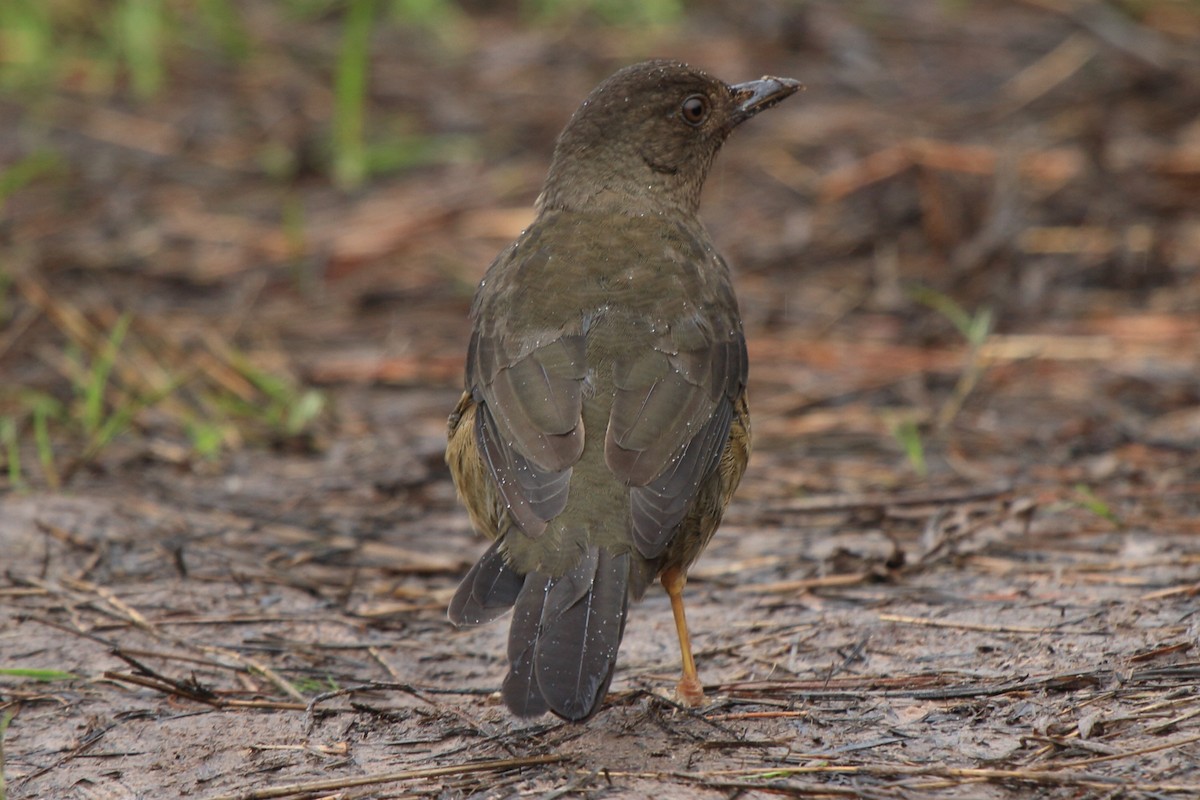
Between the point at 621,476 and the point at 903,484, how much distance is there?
7.67 feet

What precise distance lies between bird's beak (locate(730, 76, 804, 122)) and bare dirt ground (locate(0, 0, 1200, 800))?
4.94 feet

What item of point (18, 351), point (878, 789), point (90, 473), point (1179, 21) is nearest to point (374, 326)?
point (18, 351)

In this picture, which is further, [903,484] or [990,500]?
[903,484]

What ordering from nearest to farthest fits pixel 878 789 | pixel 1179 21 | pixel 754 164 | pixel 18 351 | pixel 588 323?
pixel 878 789 → pixel 588 323 → pixel 18 351 → pixel 754 164 → pixel 1179 21

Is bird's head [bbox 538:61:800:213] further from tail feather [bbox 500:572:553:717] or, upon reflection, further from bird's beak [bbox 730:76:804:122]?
tail feather [bbox 500:572:553:717]

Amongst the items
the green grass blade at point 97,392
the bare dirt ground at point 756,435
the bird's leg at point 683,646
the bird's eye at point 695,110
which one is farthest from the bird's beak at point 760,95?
the green grass blade at point 97,392

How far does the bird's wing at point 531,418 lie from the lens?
13.8 ft

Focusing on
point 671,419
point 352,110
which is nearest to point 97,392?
point 671,419

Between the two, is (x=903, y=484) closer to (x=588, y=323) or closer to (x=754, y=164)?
(x=588, y=323)

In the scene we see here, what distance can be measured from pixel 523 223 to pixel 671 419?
4.72 m

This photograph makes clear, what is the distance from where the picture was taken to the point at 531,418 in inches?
174

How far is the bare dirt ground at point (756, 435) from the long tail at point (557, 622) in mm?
212

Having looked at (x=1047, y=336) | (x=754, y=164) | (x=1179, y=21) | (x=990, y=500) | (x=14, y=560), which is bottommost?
(x=14, y=560)

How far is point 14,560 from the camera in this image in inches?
207
